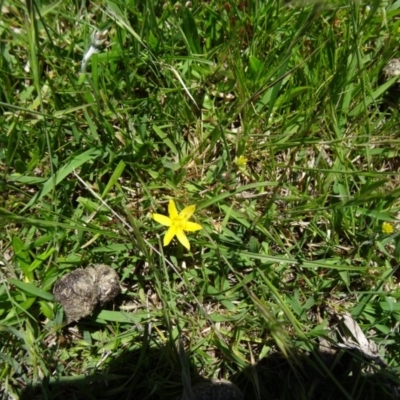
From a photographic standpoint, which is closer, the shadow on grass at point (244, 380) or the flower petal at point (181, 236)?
the flower petal at point (181, 236)

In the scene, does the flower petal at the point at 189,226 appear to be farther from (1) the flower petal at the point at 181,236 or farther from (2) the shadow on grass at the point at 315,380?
(2) the shadow on grass at the point at 315,380

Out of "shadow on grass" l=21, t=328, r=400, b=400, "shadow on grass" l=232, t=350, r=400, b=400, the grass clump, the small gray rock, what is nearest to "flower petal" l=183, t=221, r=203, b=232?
the grass clump

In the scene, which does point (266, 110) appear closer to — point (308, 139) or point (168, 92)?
point (308, 139)

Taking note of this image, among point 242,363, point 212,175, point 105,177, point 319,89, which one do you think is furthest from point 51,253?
point 319,89

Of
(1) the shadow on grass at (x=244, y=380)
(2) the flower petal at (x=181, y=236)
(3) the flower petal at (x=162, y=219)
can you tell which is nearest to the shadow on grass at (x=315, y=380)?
(1) the shadow on grass at (x=244, y=380)

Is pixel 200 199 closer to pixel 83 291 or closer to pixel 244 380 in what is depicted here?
pixel 83 291

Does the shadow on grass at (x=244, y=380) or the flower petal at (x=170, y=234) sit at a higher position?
the flower petal at (x=170, y=234)

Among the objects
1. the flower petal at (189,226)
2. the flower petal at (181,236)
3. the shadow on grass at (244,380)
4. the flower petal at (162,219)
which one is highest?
the flower petal at (189,226)
